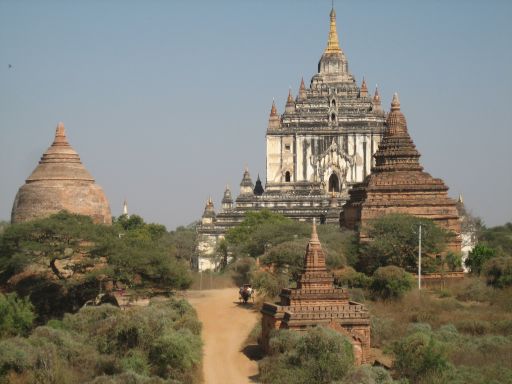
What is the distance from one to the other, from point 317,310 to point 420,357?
12.9ft

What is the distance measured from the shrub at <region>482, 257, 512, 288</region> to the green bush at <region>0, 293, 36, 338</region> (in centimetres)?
1548

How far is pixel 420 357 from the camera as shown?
85.0 feet

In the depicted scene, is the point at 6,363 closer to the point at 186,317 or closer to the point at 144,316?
the point at 144,316

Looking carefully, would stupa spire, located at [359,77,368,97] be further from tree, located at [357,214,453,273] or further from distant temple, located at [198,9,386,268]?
tree, located at [357,214,453,273]

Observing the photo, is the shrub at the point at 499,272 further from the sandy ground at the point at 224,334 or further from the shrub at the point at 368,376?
the shrub at the point at 368,376

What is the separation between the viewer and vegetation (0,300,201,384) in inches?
932

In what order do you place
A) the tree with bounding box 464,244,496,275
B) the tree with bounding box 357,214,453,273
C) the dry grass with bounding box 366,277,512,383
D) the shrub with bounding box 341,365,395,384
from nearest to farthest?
1. the shrub with bounding box 341,365,395,384
2. the dry grass with bounding box 366,277,512,383
3. the tree with bounding box 357,214,453,273
4. the tree with bounding box 464,244,496,275

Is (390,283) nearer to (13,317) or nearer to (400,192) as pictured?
(400,192)

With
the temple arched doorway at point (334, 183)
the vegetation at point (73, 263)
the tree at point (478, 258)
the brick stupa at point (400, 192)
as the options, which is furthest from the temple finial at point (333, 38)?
the vegetation at point (73, 263)

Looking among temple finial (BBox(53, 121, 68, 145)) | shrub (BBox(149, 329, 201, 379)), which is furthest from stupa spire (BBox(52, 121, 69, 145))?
shrub (BBox(149, 329, 201, 379))

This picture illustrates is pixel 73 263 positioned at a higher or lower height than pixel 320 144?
lower

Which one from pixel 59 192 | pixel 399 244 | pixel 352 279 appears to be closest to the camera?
pixel 352 279

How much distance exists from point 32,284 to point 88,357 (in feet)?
31.2

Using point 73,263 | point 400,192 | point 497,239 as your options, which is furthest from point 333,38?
point 73,263
